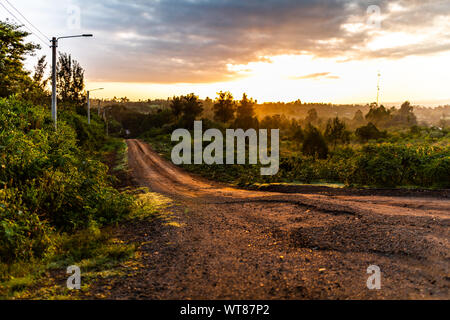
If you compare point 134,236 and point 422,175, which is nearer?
point 134,236

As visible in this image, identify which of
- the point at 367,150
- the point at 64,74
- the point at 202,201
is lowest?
the point at 202,201

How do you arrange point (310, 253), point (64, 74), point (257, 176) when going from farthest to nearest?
point (64, 74), point (257, 176), point (310, 253)

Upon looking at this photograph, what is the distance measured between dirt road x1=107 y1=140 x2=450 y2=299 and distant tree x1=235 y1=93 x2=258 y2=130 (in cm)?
5168

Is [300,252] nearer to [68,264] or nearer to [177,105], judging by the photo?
[68,264]

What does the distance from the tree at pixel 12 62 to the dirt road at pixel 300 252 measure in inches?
959

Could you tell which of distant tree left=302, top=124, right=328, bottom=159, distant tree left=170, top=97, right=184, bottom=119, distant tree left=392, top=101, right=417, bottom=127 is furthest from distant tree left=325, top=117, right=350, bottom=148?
distant tree left=392, top=101, right=417, bottom=127

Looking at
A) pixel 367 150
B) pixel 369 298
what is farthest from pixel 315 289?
pixel 367 150

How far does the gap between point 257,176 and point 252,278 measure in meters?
15.1

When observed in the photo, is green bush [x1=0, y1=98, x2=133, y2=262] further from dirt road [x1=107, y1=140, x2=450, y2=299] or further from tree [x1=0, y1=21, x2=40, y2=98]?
tree [x1=0, y1=21, x2=40, y2=98]

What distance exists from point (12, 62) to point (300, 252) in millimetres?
30595

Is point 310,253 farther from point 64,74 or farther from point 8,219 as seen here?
point 64,74

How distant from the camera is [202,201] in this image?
1269 centimetres

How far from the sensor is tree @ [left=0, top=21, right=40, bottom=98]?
83.6 feet
